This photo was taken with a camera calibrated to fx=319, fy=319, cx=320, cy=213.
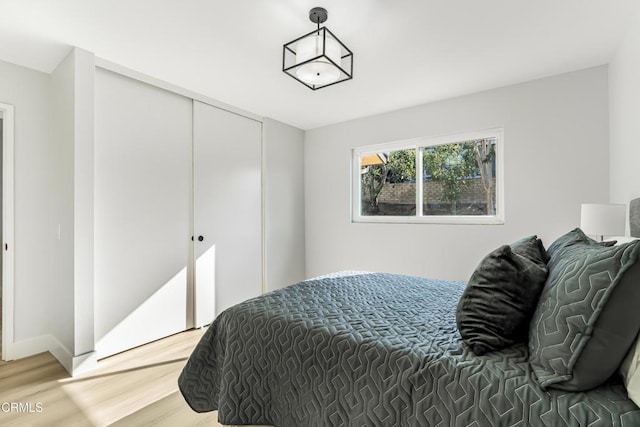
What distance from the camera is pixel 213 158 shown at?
340 centimetres

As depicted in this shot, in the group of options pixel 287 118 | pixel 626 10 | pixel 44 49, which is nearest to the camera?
pixel 626 10

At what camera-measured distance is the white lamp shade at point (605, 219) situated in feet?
6.31

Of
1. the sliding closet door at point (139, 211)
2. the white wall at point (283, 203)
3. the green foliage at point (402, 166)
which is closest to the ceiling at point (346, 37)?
the sliding closet door at point (139, 211)

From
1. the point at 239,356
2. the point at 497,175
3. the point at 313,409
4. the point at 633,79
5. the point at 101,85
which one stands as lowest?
the point at 313,409

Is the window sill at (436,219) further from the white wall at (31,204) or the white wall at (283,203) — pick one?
the white wall at (31,204)

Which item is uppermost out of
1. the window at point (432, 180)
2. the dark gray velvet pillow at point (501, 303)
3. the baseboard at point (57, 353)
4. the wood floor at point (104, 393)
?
the window at point (432, 180)

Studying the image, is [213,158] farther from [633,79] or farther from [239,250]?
[633,79]

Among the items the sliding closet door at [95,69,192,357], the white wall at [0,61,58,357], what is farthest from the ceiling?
the sliding closet door at [95,69,192,357]

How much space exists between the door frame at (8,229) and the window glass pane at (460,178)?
12.5 ft

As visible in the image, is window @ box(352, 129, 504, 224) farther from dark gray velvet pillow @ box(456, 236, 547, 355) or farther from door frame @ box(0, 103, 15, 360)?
door frame @ box(0, 103, 15, 360)

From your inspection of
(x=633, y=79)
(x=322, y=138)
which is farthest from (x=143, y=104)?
(x=633, y=79)

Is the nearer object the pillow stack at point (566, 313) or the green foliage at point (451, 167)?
the pillow stack at point (566, 313)

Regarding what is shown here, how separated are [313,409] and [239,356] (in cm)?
43

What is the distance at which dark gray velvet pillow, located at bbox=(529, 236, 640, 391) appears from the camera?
86 cm
